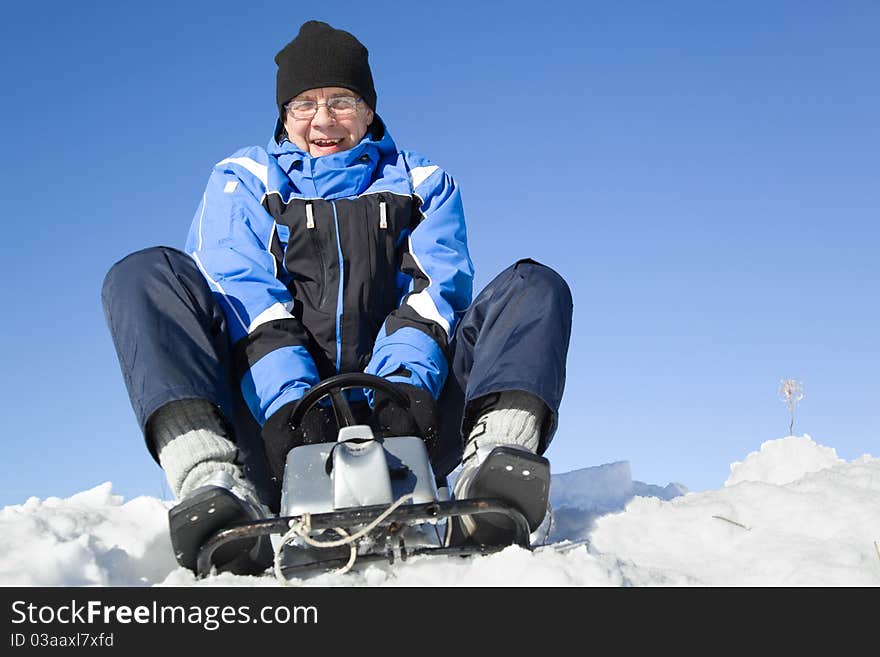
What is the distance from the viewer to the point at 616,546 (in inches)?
121

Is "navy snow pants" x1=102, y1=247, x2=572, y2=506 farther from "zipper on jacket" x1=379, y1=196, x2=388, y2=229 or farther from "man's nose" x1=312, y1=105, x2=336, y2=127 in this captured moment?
"man's nose" x1=312, y1=105, x2=336, y2=127

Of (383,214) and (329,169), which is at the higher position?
(329,169)

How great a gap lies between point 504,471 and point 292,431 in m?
0.74

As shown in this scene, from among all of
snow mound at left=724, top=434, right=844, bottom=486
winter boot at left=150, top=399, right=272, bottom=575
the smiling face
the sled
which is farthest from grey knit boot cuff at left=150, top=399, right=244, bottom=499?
snow mound at left=724, top=434, right=844, bottom=486

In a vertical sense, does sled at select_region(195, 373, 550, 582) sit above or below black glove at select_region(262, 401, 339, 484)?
below

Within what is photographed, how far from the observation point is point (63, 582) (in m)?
2.38

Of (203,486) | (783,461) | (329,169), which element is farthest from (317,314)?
(783,461)

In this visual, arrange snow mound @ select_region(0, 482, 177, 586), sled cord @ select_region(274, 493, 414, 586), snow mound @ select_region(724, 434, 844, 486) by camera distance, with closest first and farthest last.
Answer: sled cord @ select_region(274, 493, 414, 586), snow mound @ select_region(0, 482, 177, 586), snow mound @ select_region(724, 434, 844, 486)

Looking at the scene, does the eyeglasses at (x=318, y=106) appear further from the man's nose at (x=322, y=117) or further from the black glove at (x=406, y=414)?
the black glove at (x=406, y=414)

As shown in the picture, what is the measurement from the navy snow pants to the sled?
1.18ft

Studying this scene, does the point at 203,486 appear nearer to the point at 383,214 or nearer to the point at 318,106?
the point at 383,214

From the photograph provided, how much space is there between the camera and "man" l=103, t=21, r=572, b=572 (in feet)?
8.62
